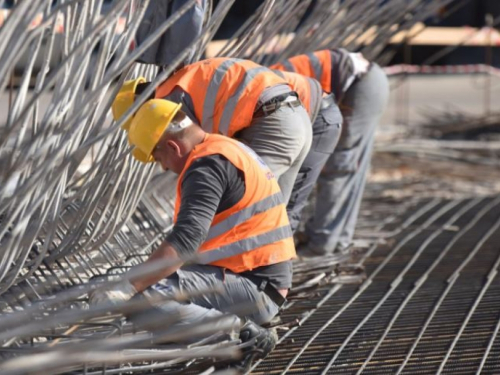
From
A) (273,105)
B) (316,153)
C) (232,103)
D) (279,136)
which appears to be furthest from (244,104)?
(316,153)

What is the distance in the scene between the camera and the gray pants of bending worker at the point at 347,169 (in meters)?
6.76

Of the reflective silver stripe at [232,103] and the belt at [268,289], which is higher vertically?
the reflective silver stripe at [232,103]

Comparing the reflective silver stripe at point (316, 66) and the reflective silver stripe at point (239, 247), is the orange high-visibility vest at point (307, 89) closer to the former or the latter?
the reflective silver stripe at point (316, 66)

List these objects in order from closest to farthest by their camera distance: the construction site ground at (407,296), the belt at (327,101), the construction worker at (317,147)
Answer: the construction site ground at (407,296)
the construction worker at (317,147)
the belt at (327,101)

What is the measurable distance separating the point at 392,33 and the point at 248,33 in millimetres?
2614

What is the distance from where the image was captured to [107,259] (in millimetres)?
5352

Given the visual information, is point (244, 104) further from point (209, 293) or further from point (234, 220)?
point (209, 293)

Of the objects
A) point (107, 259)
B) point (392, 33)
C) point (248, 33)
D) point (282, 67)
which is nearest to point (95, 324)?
point (107, 259)

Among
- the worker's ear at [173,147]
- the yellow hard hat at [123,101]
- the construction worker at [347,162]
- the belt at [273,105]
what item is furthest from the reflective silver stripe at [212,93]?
the construction worker at [347,162]

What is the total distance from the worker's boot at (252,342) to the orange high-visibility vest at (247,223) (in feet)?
0.85

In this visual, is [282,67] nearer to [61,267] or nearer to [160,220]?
[160,220]

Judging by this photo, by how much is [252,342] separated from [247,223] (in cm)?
49

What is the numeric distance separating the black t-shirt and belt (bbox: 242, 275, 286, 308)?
0.35 m

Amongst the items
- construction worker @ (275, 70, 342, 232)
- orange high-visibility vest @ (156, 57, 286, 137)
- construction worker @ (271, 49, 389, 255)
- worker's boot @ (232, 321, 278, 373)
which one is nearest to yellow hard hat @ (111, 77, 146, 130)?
orange high-visibility vest @ (156, 57, 286, 137)
